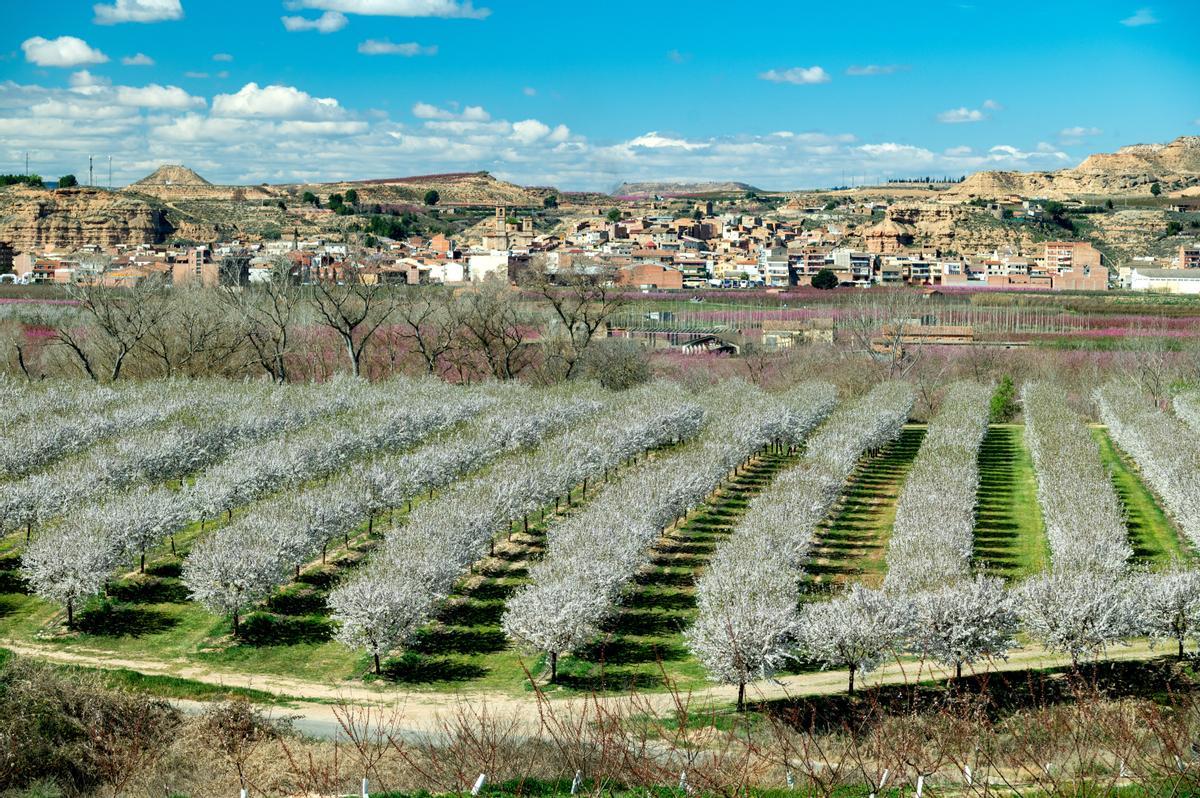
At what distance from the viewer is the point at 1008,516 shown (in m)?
43.9

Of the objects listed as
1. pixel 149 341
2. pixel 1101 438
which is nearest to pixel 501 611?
pixel 1101 438

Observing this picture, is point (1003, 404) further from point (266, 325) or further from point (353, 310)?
point (266, 325)

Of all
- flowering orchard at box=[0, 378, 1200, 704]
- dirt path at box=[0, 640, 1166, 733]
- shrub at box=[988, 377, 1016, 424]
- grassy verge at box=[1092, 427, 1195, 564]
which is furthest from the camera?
shrub at box=[988, 377, 1016, 424]

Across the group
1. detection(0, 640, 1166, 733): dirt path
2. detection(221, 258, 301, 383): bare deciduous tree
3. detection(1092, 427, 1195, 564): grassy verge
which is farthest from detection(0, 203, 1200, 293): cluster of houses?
detection(0, 640, 1166, 733): dirt path

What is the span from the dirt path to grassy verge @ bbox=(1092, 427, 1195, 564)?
8921 mm

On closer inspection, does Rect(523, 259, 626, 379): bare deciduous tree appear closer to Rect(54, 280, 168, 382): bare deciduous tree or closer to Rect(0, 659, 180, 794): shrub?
Rect(54, 280, 168, 382): bare deciduous tree

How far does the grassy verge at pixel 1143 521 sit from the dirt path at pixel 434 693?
29.3 ft

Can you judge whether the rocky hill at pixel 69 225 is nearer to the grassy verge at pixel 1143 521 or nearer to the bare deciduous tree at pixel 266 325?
the bare deciduous tree at pixel 266 325

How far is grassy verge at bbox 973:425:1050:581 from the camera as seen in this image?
37150 mm

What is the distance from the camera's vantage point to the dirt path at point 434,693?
24859mm

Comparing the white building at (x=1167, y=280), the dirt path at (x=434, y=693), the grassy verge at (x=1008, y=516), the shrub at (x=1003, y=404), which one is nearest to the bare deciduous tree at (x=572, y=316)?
the shrub at (x=1003, y=404)

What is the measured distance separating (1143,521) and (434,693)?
28.2 meters

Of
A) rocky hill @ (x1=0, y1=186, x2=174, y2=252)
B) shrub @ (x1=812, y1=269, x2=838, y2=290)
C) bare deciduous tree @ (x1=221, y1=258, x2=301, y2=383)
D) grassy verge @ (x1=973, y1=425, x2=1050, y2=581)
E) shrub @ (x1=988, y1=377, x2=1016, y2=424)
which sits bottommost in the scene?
grassy verge @ (x1=973, y1=425, x2=1050, y2=581)

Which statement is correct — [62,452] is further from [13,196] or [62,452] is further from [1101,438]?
[13,196]
